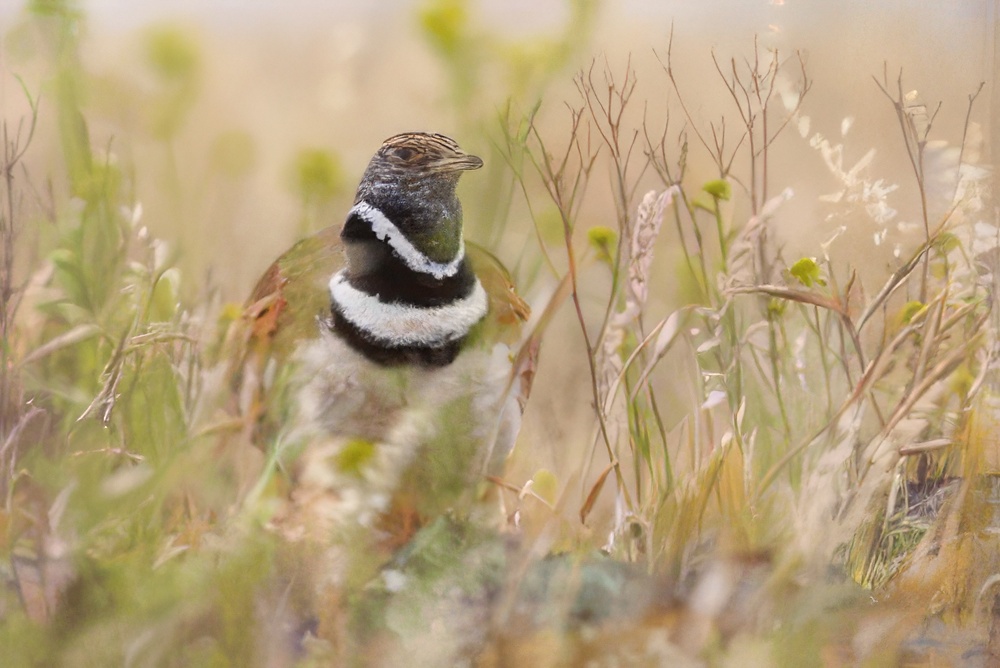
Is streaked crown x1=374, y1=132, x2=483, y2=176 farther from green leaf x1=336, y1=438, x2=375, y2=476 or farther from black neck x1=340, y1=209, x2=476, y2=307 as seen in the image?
green leaf x1=336, y1=438, x2=375, y2=476

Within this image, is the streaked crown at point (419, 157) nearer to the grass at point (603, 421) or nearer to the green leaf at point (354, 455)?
the grass at point (603, 421)

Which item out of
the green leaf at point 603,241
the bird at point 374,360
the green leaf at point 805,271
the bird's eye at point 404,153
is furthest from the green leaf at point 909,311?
the bird's eye at point 404,153

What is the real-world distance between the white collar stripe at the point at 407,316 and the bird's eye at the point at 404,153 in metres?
0.19

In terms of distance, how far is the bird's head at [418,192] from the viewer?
3.86ft

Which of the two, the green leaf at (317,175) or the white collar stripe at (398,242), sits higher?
the green leaf at (317,175)

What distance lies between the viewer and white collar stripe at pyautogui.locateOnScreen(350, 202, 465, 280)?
3.88 feet

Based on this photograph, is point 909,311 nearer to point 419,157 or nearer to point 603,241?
point 603,241

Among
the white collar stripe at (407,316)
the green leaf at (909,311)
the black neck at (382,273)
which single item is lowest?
the white collar stripe at (407,316)

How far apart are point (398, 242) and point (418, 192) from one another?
8cm

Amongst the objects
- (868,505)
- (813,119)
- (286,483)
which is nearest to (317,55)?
(286,483)

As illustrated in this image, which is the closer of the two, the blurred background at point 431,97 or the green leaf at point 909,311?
the blurred background at point 431,97

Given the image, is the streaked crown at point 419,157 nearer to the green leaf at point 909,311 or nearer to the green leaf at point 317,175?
the green leaf at point 317,175

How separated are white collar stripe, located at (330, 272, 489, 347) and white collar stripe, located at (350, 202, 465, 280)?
0.05 meters

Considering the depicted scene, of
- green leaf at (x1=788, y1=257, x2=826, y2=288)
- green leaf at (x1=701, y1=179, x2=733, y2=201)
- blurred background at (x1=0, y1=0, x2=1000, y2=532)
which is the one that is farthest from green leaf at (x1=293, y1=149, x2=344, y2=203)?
green leaf at (x1=788, y1=257, x2=826, y2=288)
